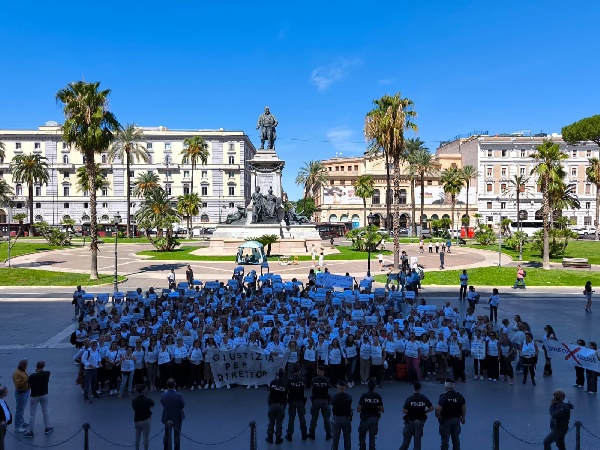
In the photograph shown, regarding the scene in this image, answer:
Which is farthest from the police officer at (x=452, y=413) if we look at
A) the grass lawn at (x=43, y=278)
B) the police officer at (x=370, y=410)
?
the grass lawn at (x=43, y=278)

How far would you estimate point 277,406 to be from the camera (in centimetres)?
919

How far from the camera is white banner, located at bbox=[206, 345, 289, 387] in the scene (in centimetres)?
1211

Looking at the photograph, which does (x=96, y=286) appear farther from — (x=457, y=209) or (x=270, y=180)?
(x=457, y=209)

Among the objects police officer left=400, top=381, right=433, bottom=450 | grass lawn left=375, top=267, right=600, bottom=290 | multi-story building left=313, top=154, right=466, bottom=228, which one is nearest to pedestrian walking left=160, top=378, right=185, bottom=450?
police officer left=400, top=381, right=433, bottom=450

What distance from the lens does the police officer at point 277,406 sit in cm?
922

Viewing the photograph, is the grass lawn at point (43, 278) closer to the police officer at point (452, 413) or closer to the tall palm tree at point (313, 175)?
the police officer at point (452, 413)

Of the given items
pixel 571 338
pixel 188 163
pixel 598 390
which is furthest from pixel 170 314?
pixel 188 163

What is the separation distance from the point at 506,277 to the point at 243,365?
990 inches

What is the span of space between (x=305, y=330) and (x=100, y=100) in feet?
78.4

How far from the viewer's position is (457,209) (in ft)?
326

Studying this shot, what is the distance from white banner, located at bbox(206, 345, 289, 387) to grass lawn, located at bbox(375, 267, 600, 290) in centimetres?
1958

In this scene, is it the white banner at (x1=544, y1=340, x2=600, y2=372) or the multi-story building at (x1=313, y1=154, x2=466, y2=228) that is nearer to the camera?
the white banner at (x1=544, y1=340, x2=600, y2=372)

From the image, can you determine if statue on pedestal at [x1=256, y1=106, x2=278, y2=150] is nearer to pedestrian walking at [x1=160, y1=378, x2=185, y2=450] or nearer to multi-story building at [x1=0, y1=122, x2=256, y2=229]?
multi-story building at [x1=0, y1=122, x2=256, y2=229]

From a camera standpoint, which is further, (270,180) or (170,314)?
(270,180)
